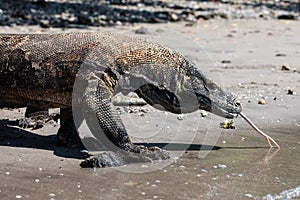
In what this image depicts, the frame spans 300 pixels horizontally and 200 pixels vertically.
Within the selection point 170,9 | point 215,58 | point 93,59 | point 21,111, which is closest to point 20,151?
point 93,59

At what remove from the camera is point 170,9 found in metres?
16.1

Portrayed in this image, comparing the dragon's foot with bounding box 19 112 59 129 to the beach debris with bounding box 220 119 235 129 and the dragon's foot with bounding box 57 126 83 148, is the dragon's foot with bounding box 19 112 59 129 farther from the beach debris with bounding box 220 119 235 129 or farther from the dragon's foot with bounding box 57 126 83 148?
the beach debris with bounding box 220 119 235 129

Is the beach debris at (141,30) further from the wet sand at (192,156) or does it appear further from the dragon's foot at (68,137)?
the dragon's foot at (68,137)

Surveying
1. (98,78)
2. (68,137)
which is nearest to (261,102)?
(68,137)

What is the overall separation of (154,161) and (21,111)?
6.65ft

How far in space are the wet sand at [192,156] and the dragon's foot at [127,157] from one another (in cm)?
7

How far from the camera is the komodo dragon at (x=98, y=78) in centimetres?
548

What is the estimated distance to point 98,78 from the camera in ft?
18.2

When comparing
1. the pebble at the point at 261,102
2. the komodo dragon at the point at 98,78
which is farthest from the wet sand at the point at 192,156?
the komodo dragon at the point at 98,78

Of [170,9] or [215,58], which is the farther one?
[170,9]

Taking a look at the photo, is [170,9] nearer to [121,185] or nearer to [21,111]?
[21,111]

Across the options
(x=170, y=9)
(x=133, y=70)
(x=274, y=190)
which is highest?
(x=170, y=9)

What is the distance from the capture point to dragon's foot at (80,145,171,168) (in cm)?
517

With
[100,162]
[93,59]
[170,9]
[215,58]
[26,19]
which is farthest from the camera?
[170,9]
